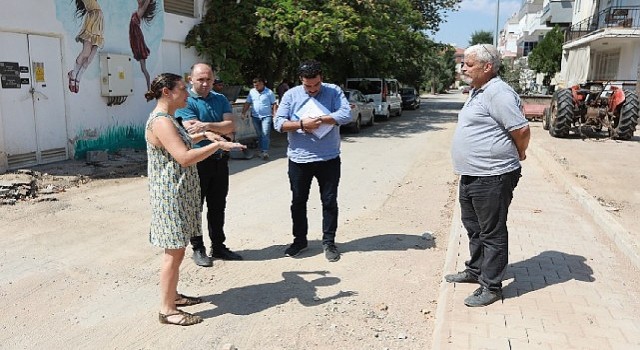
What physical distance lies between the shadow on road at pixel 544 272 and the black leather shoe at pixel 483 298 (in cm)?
15

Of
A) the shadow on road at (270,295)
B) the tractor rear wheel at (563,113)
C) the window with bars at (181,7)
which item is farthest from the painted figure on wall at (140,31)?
the tractor rear wheel at (563,113)

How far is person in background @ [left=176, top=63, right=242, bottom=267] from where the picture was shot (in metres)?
4.63

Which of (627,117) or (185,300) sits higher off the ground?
(627,117)

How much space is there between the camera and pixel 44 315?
12.6 feet

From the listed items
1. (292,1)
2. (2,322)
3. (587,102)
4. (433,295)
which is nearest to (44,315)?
(2,322)

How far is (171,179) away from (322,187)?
187 cm

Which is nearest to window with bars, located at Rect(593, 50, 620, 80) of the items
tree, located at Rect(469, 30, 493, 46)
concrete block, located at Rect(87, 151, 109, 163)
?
concrete block, located at Rect(87, 151, 109, 163)

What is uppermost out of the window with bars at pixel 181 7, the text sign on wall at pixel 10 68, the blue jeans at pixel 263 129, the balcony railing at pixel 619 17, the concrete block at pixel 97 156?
the balcony railing at pixel 619 17

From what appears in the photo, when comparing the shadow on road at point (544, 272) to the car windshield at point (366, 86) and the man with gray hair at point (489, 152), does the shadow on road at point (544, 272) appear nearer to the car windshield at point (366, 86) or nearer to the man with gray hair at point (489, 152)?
the man with gray hair at point (489, 152)

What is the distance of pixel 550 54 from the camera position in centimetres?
3612

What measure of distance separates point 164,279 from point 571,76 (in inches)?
1195

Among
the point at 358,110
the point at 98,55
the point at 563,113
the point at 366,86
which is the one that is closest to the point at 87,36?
the point at 98,55

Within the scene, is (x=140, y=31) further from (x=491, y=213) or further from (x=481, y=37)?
(x=481, y=37)

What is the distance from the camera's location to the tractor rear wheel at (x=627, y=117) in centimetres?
1366
